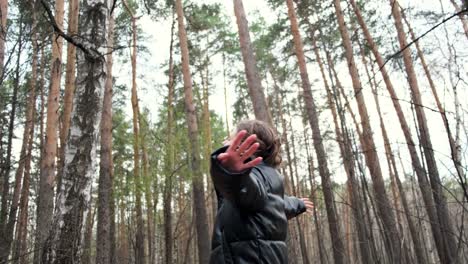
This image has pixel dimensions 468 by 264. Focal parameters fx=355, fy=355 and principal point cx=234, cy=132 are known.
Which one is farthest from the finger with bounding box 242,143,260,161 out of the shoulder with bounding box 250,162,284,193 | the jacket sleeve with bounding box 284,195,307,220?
the jacket sleeve with bounding box 284,195,307,220

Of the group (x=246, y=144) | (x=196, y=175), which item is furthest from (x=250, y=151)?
(x=196, y=175)

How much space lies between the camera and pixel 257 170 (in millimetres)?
1586

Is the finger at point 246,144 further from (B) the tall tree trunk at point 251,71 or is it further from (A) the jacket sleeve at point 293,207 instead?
(B) the tall tree trunk at point 251,71

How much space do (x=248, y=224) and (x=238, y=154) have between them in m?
0.36

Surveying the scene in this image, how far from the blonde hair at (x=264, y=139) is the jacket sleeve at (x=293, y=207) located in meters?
0.31

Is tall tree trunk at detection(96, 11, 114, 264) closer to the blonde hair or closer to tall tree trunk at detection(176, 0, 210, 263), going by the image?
tall tree trunk at detection(176, 0, 210, 263)

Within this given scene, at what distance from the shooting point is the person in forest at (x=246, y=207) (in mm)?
1265

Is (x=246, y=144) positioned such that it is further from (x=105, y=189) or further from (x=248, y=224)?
(x=105, y=189)

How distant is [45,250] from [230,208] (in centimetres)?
215

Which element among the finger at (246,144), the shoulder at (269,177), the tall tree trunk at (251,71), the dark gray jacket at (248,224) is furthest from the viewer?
the tall tree trunk at (251,71)

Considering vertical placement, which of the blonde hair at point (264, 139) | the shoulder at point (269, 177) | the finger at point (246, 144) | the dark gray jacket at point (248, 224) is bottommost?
the dark gray jacket at point (248, 224)

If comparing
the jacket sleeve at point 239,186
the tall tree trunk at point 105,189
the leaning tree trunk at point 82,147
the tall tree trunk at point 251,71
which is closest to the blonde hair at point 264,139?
the jacket sleeve at point 239,186

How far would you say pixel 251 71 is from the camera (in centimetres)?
723

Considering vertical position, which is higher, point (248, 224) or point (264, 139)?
point (264, 139)
